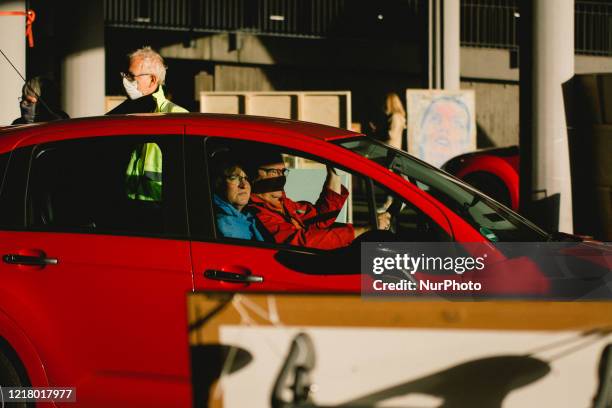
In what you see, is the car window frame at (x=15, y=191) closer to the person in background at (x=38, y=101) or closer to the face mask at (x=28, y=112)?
the person in background at (x=38, y=101)

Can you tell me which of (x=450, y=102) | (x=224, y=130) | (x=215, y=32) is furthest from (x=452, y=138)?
(x=215, y=32)

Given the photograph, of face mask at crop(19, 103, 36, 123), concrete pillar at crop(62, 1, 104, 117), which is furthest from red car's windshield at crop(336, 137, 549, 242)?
concrete pillar at crop(62, 1, 104, 117)

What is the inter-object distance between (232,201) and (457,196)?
1.03 metres

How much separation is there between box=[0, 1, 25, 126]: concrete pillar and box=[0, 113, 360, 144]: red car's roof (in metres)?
5.88

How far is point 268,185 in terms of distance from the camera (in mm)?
5477

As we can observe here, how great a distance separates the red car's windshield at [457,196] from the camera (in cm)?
475

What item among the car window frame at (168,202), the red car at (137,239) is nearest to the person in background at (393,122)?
the red car at (137,239)

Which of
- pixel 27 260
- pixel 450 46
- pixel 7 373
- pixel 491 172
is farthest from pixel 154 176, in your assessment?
pixel 450 46

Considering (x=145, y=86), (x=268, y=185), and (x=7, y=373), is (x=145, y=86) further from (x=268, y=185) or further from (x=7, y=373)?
(x=7, y=373)

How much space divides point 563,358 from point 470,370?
24 cm

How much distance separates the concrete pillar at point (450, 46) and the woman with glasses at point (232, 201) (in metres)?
14.6

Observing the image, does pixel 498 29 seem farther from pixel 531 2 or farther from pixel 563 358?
pixel 563 358

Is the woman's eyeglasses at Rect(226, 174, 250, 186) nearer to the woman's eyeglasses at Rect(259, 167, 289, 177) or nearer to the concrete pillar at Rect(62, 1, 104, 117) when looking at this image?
the woman's eyeglasses at Rect(259, 167, 289, 177)

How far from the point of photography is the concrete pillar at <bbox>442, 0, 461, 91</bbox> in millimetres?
19406
